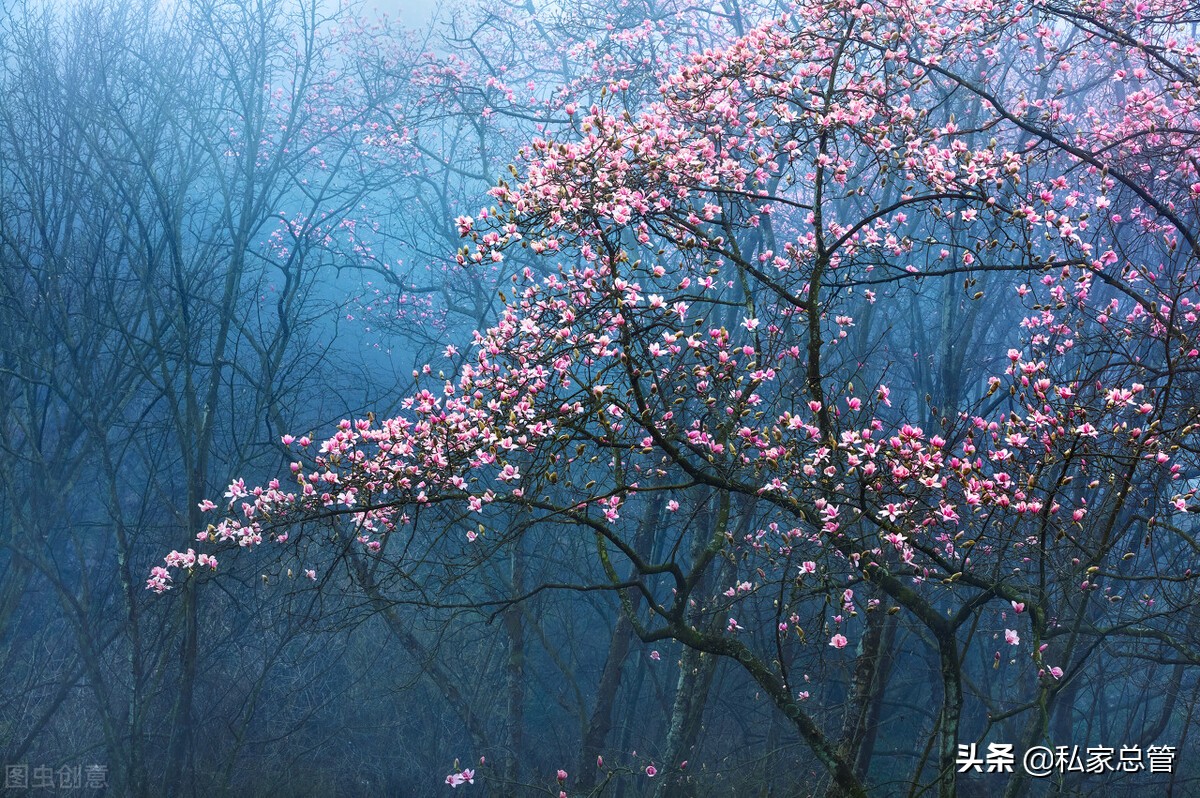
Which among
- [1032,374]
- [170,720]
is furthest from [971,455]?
[170,720]

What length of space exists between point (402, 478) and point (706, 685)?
5788 millimetres

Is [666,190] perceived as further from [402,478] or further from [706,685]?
[706,685]

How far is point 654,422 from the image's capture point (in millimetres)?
5820

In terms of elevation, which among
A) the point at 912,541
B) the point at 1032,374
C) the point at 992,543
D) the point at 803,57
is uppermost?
the point at 803,57

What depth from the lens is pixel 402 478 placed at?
5.60m

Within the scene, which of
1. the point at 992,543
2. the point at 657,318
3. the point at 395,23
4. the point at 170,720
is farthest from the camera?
the point at 395,23

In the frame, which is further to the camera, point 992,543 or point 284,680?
point 284,680

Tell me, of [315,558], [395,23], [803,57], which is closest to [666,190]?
[803,57]

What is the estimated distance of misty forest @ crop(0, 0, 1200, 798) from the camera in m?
5.59

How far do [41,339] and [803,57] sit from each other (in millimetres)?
10095

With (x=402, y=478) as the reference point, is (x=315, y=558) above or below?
above

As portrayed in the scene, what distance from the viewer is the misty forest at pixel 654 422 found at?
220 inches

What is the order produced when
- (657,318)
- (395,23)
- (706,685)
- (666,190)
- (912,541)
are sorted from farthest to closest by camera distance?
(395,23) < (706,685) < (666,190) < (657,318) < (912,541)

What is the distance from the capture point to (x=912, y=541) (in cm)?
512
